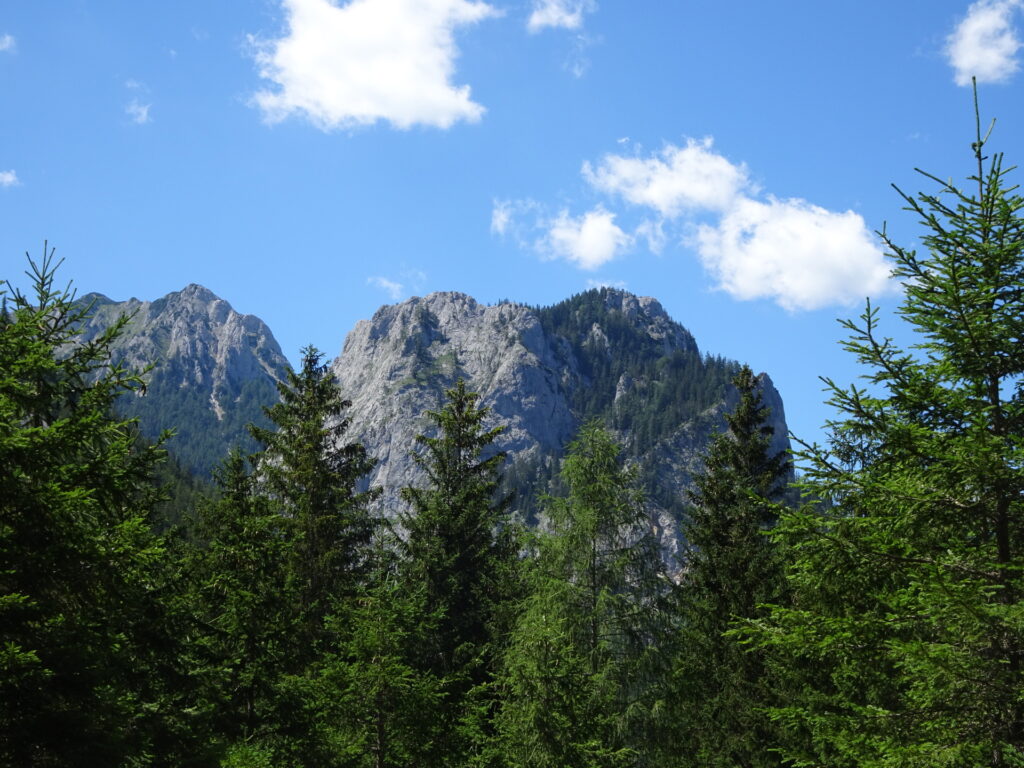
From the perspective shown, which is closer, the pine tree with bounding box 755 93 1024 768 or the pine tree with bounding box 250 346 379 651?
the pine tree with bounding box 755 93 1024 768

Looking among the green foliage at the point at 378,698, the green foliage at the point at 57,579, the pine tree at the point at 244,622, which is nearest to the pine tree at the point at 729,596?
the green foliage at the point at 378,698

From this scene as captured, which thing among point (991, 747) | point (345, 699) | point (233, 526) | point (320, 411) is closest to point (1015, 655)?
point (991, 747)

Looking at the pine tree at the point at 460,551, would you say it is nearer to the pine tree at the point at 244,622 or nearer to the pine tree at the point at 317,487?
the pine tree at the point at 317,487

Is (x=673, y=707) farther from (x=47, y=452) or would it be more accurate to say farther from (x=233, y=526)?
(x=47, y=452)

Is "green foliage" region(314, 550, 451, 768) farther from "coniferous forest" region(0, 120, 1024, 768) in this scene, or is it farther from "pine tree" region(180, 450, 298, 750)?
"pine tree" region(180, 450, 298, 750)

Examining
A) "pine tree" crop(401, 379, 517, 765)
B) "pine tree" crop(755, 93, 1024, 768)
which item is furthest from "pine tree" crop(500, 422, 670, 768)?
"pine tree" crop(755, 93, 1024, 768)

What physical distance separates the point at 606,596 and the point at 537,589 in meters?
1.98

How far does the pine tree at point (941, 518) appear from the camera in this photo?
7.24 metres

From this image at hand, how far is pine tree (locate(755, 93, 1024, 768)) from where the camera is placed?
285 inches

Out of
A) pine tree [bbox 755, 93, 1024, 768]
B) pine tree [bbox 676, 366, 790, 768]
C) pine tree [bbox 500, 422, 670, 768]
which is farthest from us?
pine tree [bbox 676, 366, 790, 768]

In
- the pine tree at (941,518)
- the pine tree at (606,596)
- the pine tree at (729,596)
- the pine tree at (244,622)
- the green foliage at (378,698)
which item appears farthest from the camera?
the pine tree at (729,596)

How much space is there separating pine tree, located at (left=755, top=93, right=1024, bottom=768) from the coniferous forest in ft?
0.11

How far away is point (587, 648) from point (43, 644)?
46.9 feet

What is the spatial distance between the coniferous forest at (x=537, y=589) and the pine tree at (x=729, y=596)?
10cm
